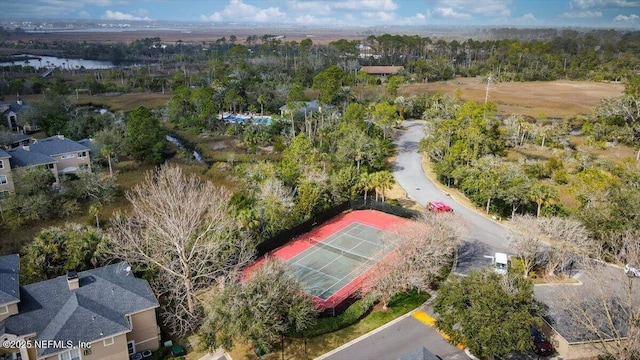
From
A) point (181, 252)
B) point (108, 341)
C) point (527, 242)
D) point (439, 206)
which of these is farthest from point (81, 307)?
point (439, 206)

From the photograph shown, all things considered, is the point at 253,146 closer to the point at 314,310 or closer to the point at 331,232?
the point at 331,232

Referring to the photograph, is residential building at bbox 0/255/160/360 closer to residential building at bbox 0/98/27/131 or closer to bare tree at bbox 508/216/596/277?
bare tree at bbox 508/216/596/277

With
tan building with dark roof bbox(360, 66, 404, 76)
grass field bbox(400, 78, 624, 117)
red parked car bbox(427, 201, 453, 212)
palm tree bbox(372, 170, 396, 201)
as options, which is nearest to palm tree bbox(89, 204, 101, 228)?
palm tree bbox(372, 170, 396, 201)

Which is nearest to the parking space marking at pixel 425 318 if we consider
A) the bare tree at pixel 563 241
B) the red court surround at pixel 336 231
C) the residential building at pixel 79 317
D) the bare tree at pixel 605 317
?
the red court surround at pixel 336 231

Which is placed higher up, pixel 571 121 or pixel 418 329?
pixel 571 121

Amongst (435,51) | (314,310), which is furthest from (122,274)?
(435,51)
